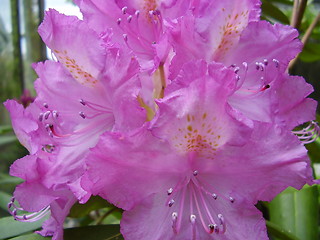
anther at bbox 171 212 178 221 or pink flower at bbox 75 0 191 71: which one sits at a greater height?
pink flower at bbox 75 0 191 71

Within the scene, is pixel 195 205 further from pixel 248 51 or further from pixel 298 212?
pixel 298 212

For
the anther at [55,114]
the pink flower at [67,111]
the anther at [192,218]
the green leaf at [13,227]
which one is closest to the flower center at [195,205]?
the anther at [192,218]

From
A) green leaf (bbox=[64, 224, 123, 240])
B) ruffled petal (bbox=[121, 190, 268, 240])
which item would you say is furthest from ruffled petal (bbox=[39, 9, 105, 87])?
green leaf (bbox=[64, 224, 123, 240])

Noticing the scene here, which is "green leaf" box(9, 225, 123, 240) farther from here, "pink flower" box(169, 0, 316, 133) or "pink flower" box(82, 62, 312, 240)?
"pink flower" box(169, 0, 316, 133)

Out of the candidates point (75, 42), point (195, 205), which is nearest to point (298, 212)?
point (195, 205)

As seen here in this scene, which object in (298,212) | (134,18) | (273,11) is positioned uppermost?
(134,18)

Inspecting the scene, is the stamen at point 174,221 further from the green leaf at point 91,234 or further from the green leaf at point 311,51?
the green leaf at point 311,51
